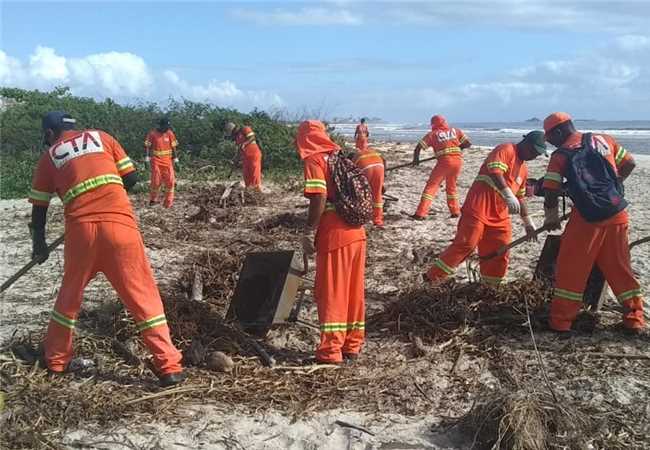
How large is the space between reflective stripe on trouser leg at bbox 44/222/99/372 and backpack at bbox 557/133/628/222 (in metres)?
3.59

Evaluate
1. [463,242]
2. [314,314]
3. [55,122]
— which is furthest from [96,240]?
[463,242]

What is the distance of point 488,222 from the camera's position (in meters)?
6.08

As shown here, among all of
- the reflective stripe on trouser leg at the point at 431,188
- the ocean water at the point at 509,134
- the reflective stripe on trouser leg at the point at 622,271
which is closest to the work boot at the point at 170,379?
the reflective stripe on trouser leg at the point at 622,271

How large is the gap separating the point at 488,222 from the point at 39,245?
386cm

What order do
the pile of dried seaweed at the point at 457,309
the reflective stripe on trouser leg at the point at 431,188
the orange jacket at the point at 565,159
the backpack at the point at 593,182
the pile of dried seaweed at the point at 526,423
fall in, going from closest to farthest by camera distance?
the pile of dried seaweed at the point at 526,423
the backpack at the point at 593,182
the orange jacket at the point at 565,159
the pile of dried seaweed at the point at 457,309
the reflective stripe on trouser leg at the point at 431,188

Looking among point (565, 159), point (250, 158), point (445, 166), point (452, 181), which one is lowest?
point (452, 181)

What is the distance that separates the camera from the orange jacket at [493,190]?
607cm

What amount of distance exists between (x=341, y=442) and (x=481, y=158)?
18881 millimetres

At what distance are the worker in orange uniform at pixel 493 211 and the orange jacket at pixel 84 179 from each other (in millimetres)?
3061

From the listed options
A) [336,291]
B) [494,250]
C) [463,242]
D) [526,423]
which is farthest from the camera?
[494,250]

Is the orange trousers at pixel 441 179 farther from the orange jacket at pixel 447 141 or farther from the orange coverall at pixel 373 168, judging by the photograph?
the orange coverall at pixel 373 168

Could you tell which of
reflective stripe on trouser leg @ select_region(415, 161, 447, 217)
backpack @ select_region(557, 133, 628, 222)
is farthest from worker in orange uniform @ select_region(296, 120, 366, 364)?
reflective stripe on trouser leg @ select_region(415, 161, 447, 217)

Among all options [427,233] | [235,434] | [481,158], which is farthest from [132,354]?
[481,158]

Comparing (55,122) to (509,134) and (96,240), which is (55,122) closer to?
(96,240)
